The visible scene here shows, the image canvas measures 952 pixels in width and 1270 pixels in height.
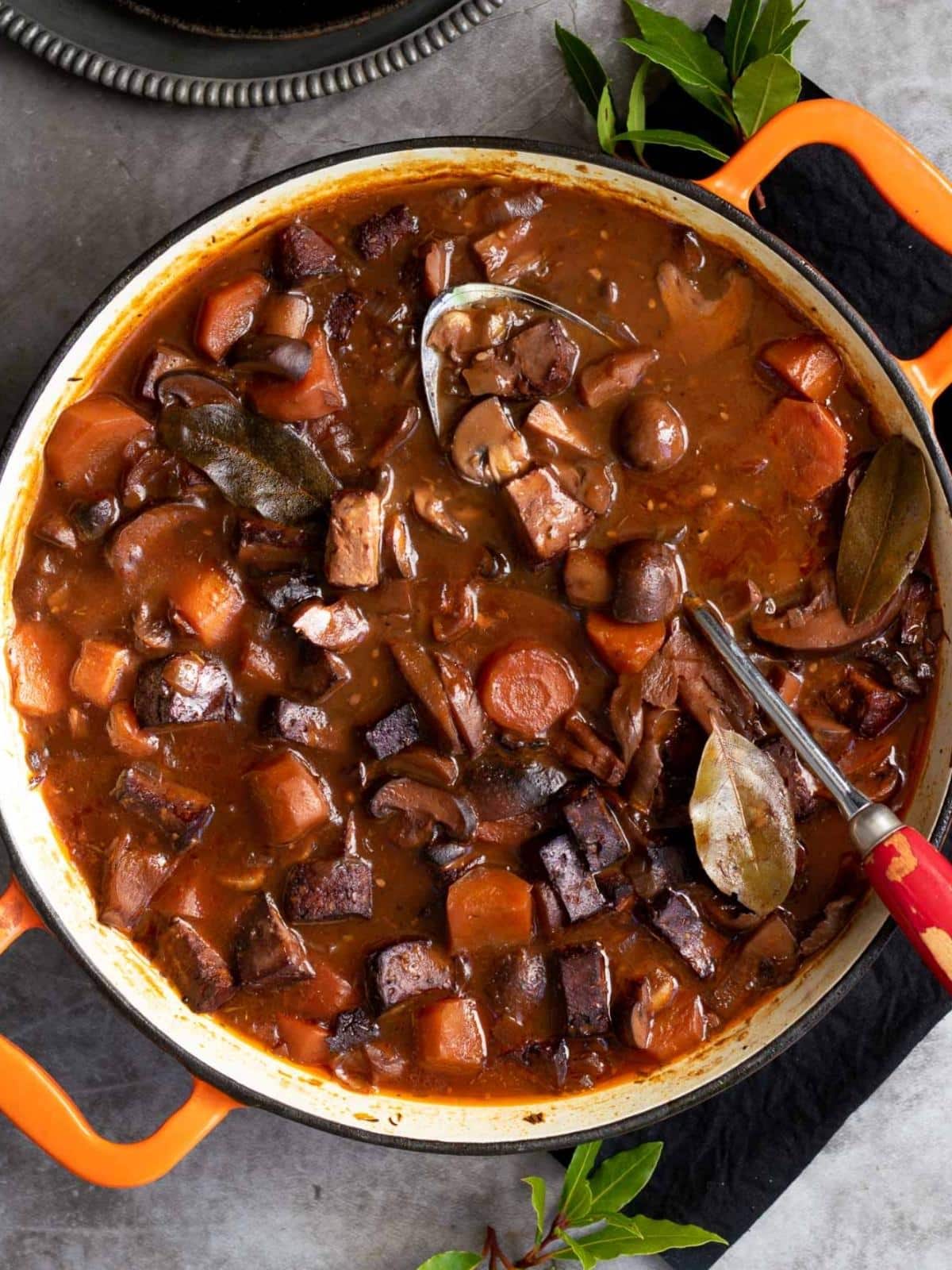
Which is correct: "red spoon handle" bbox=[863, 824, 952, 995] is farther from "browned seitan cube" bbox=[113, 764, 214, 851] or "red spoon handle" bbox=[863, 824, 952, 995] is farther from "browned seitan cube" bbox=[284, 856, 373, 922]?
"browned seitan cube" bbox=[113, 764, 214, 851]

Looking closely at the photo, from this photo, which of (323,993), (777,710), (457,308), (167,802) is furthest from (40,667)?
(777,710)

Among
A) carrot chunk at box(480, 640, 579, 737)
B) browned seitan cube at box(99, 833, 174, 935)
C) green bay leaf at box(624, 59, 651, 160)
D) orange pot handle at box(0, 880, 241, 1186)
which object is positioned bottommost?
orange pot handle at box(0, 880, 241, 1186)

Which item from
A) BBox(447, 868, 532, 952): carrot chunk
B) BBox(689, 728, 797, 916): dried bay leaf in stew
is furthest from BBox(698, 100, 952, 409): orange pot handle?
BBox(447, 868, 532, 952): carrot chunk

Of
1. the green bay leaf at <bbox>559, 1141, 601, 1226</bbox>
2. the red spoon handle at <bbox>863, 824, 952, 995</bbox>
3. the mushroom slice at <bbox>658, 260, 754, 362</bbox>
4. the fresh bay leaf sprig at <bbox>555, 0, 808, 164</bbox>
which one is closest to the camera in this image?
the red spoon handle at <bbox>863, 824, 952, 995</bbox>

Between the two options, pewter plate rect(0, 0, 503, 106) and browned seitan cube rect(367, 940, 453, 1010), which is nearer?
browned seitan cube rect(367, 940, 453, 1010)

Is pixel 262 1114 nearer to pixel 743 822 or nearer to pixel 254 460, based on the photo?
pixel 743 822

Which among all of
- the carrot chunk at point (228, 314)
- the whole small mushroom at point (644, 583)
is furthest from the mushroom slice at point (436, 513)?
the carrot chunk at point (228, 314)

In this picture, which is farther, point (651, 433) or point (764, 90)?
point (764, 90)
